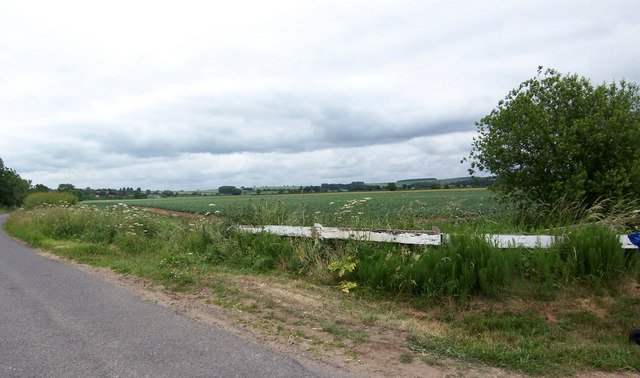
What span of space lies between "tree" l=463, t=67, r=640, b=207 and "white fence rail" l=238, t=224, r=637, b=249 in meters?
2.31

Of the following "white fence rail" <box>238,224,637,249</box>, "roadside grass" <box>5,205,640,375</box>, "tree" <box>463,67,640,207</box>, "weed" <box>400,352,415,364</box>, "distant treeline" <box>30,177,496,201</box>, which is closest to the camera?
"weed" <box>400,352,415,364</box>

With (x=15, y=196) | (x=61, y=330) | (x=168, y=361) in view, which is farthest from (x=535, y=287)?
(x=15, y=196)

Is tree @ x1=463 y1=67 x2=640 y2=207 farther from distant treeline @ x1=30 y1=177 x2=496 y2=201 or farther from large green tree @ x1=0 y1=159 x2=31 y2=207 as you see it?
large green tree @ x1=0 y1=159 x2=31 y2=207

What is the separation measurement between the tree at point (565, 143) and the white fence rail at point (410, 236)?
231cm

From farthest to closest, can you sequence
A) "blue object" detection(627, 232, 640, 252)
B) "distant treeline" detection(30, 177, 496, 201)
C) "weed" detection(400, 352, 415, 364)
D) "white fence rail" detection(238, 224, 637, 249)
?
1. "distant treeline" detection(30, 177, 496, 201)
2. "white fence rail" detection(238, 224, 637, 249)
3. "blue object" detection(627, 232, 640, 252)
4. "weed" detection(400, 352, 415, 364)

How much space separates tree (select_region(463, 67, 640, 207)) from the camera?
7812mm

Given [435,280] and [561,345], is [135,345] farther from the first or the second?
[561,345]

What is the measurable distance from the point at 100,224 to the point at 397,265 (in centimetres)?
1211

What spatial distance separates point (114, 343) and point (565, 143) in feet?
29.5

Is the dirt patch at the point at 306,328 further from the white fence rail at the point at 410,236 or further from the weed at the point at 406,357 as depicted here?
the white fence rail at the point at 410,236

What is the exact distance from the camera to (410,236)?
6.43 meters

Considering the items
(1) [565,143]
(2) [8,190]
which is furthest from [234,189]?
(1) [565,143]

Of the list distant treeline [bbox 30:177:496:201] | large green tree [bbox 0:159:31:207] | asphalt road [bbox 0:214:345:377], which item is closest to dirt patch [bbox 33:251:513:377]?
asphalt road [bbox 0:214:345:377]

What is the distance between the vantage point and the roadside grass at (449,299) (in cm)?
405
